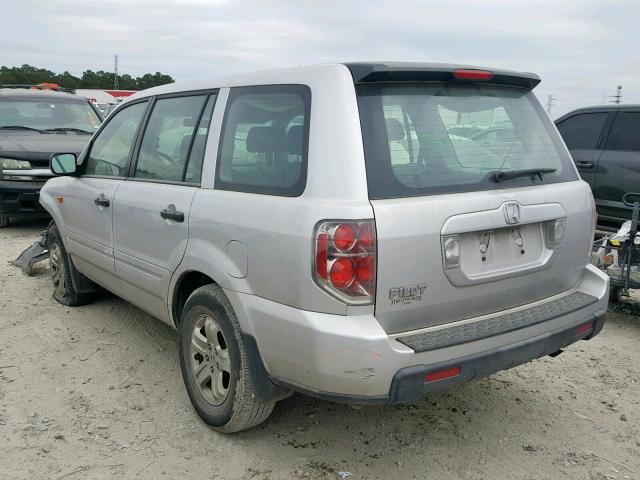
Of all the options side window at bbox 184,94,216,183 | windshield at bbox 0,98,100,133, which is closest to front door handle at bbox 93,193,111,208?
side window at bbox 184,94,216,183

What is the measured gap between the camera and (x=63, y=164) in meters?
4.38

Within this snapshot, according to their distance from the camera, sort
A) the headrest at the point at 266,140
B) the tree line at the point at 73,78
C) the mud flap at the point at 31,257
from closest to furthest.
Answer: the headrest at the point at 266,140 → the mud flap at the point at 31,257 → the tree line at the point at 73,78

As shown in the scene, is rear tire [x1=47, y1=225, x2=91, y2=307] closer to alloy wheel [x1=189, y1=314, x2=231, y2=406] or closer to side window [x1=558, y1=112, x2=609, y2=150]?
alloy wheel [x1=189, y1=314, x2=231, y2=406]

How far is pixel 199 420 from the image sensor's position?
10.9 ft

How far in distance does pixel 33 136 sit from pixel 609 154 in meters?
7.66

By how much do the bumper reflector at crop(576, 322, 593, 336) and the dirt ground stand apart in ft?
1.99

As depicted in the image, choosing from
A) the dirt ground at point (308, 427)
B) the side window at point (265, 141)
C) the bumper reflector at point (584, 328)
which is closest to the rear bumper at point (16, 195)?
the dirt ground at point (308, 427)

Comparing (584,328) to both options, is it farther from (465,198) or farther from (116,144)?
(116,144)

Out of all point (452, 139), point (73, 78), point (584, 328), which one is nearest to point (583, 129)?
point (584, 328)

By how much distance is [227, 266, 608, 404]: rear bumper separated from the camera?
2359 mm

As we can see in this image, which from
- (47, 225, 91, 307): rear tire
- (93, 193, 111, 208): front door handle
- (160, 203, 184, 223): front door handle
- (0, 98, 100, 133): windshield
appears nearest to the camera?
(160, 203, 184, 223): front door handle

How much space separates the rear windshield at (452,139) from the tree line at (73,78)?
53.5 metres

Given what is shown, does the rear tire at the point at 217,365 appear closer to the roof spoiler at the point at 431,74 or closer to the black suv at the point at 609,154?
the roof spoiler at the point at 431,74

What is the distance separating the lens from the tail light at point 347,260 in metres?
2.37
